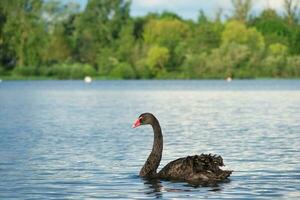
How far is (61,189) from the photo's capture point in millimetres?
17516

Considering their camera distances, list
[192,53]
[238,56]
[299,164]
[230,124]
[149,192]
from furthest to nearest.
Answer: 1. [192,53]
2. [238,56]
3. [230,124]
4. [299,164]
5. [149,192]

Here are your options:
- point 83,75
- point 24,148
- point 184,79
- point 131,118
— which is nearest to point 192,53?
point 184,79

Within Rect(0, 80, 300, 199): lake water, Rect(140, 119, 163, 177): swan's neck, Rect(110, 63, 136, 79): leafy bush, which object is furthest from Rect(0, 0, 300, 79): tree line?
Rect(140, 119, 163, 177): swan's neck

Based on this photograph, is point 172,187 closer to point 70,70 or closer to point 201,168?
point 201,168

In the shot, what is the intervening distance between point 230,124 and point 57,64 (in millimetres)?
119690

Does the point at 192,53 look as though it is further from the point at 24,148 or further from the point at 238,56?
the point at 24,148

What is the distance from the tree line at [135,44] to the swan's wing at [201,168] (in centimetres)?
12069

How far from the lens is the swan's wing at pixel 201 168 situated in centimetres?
1762

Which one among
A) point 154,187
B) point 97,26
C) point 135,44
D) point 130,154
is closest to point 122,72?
point 135,44

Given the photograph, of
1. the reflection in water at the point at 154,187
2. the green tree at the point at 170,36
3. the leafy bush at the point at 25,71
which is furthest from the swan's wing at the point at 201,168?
the leafy bush at the point at 25,71

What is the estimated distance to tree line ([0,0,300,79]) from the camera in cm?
14325

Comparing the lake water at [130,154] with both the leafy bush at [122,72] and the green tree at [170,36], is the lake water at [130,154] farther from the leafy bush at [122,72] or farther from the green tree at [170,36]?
the leafy bush at [122,72]

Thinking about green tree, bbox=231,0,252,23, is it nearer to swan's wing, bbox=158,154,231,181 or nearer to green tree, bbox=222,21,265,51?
green tree, bbox=222,21,265,51

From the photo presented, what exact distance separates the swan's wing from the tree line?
12069cm
